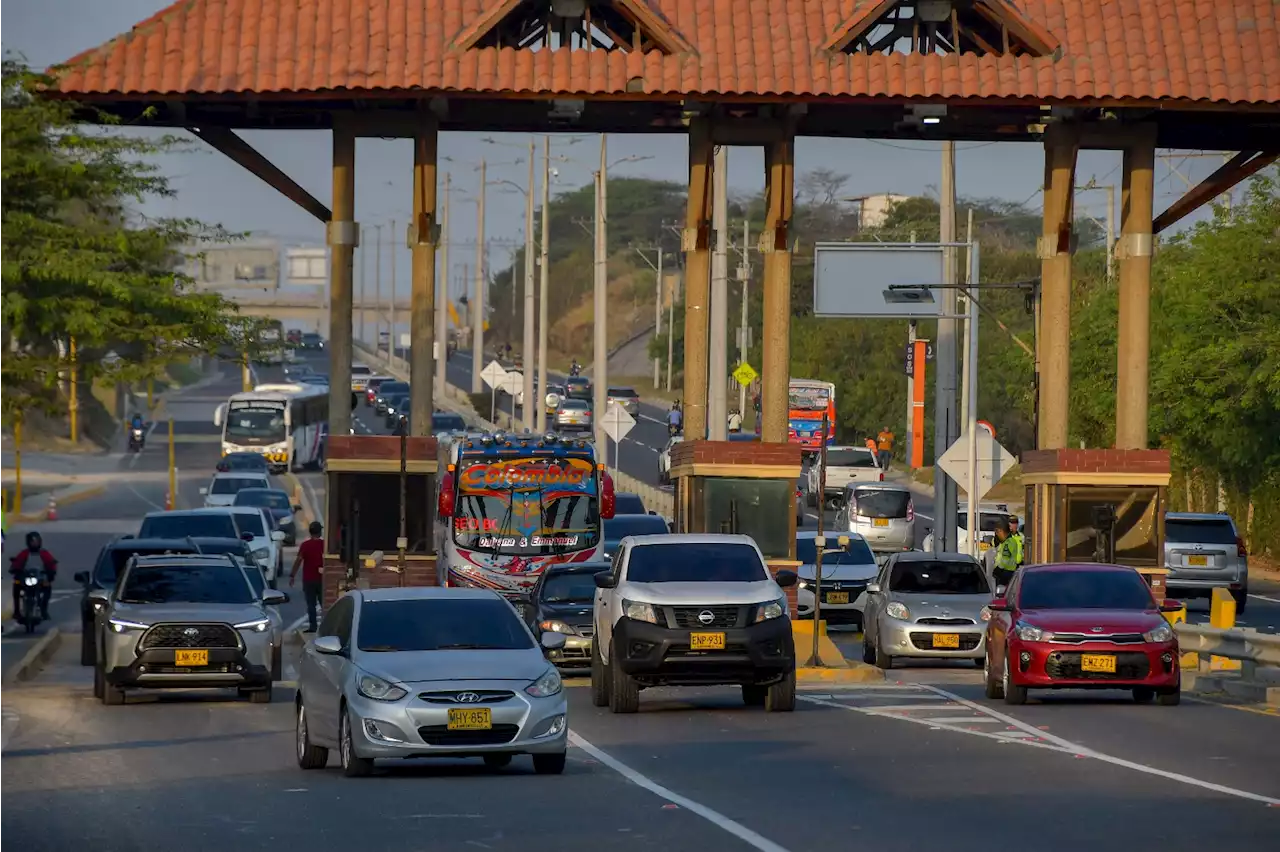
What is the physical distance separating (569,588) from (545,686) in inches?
562

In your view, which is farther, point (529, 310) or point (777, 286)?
point (529, 310)

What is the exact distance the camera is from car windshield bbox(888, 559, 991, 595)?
107 feet

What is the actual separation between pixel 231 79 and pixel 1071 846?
2221 cm

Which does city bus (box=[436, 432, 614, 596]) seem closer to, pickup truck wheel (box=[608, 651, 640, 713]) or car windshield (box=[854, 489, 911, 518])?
pickup truck wheel (box=[608, 651, 640, 713])

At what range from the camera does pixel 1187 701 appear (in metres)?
26.2

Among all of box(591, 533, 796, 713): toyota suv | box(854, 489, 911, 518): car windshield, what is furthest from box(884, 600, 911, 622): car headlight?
box(854, 489, 911, 518): car windshield

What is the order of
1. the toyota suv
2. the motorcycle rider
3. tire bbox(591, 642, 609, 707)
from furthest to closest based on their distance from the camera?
the motorcycle rider < tire bbox(591, 642, 609, 707) < the toyota suv

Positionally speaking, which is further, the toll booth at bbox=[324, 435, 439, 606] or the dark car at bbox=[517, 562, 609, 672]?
the toll booth at bbox=[324, 435, 439, 606]

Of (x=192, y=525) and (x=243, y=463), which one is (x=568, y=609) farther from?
(x=243, y=463)

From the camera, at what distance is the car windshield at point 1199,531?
150ft

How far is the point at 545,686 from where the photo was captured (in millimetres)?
17688

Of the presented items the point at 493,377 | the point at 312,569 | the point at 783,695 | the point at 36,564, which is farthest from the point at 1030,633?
the point at 493,377

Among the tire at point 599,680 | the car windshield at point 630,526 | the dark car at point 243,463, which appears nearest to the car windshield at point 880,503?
the car windshield at point 630,526

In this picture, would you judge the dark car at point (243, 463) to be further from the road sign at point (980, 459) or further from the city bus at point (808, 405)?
the road sign at point (980, 459)
